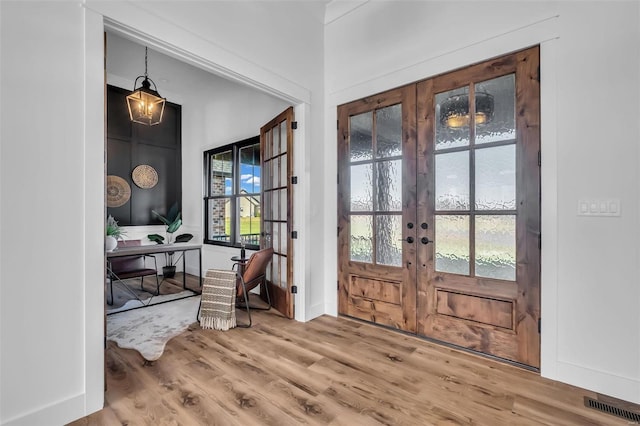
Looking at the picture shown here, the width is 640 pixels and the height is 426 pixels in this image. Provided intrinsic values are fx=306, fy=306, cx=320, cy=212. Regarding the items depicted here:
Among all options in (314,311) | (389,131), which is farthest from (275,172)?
(314,311)

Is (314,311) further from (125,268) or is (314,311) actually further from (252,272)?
(125,268)

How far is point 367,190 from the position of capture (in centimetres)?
325

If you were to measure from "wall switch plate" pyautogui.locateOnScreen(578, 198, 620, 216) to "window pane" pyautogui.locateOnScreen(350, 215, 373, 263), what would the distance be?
5.55 feet

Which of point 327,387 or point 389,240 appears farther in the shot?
point 389,240

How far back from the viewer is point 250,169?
4.98 meters

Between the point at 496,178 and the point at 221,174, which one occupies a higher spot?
the point at 221,174

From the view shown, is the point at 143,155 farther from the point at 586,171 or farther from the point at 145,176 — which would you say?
the point at 586,171

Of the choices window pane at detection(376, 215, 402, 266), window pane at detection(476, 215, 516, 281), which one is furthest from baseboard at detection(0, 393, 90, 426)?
window pane at detection(476, 215, 516, 281)

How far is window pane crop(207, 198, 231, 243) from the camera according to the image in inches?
214

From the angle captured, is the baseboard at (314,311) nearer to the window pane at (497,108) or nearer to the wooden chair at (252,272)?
the wooden chair at (252,272)

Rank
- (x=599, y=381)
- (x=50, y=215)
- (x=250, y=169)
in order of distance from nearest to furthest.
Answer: (x=50, y=215)
(x=599, y=381)
(x=250, y=169)

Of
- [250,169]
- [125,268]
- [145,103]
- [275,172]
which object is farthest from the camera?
[250,169]

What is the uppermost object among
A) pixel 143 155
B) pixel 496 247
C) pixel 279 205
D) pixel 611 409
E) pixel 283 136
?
pixel 143 155

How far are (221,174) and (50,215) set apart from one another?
395cm
